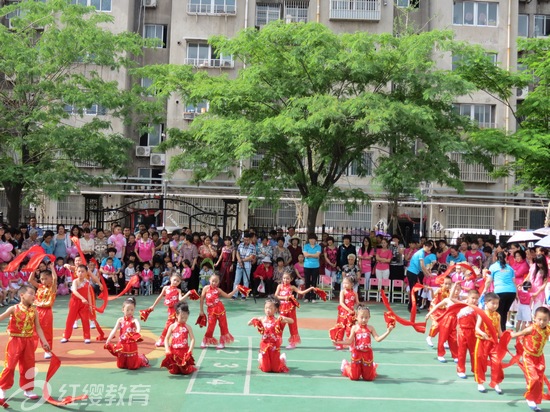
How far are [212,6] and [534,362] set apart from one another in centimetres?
2544

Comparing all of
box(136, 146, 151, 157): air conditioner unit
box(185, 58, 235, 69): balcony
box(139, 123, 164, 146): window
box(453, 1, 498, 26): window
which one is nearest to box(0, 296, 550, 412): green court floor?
box(136, 146, 151, 157): air conditioner unit

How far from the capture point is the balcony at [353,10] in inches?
1198

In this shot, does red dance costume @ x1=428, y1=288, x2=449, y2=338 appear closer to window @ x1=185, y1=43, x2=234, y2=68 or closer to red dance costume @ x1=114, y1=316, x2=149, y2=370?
red dance costume @ x1=114, y1=316, x2=149, y2=370

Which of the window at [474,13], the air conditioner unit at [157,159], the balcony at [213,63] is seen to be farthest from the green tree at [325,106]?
the window at [474,13]

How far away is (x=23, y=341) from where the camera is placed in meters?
8.49

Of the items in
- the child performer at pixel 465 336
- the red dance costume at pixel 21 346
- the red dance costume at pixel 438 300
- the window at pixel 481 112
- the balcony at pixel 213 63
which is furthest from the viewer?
the window at pixel 481 112

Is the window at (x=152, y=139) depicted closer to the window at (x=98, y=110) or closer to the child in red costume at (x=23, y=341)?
the window at (x=98, y=110)

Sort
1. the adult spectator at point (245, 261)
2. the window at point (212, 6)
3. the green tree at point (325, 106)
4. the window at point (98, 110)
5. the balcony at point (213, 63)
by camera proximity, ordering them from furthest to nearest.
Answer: the window at point (212, 6) < the balcony at point (213, 63) < the window at point (98, 110) < the adult spectator at point (245, 261) < the green tree at point (325, 106)

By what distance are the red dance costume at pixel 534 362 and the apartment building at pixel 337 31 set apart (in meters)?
20.9

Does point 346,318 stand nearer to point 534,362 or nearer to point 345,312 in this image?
point 345,312

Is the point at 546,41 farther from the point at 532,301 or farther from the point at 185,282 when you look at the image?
the point at 185,282

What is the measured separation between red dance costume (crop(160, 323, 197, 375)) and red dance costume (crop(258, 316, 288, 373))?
3.54 ft

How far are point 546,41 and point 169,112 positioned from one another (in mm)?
16514

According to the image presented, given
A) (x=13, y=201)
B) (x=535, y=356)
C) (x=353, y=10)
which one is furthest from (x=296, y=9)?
(x=535, y=356)
